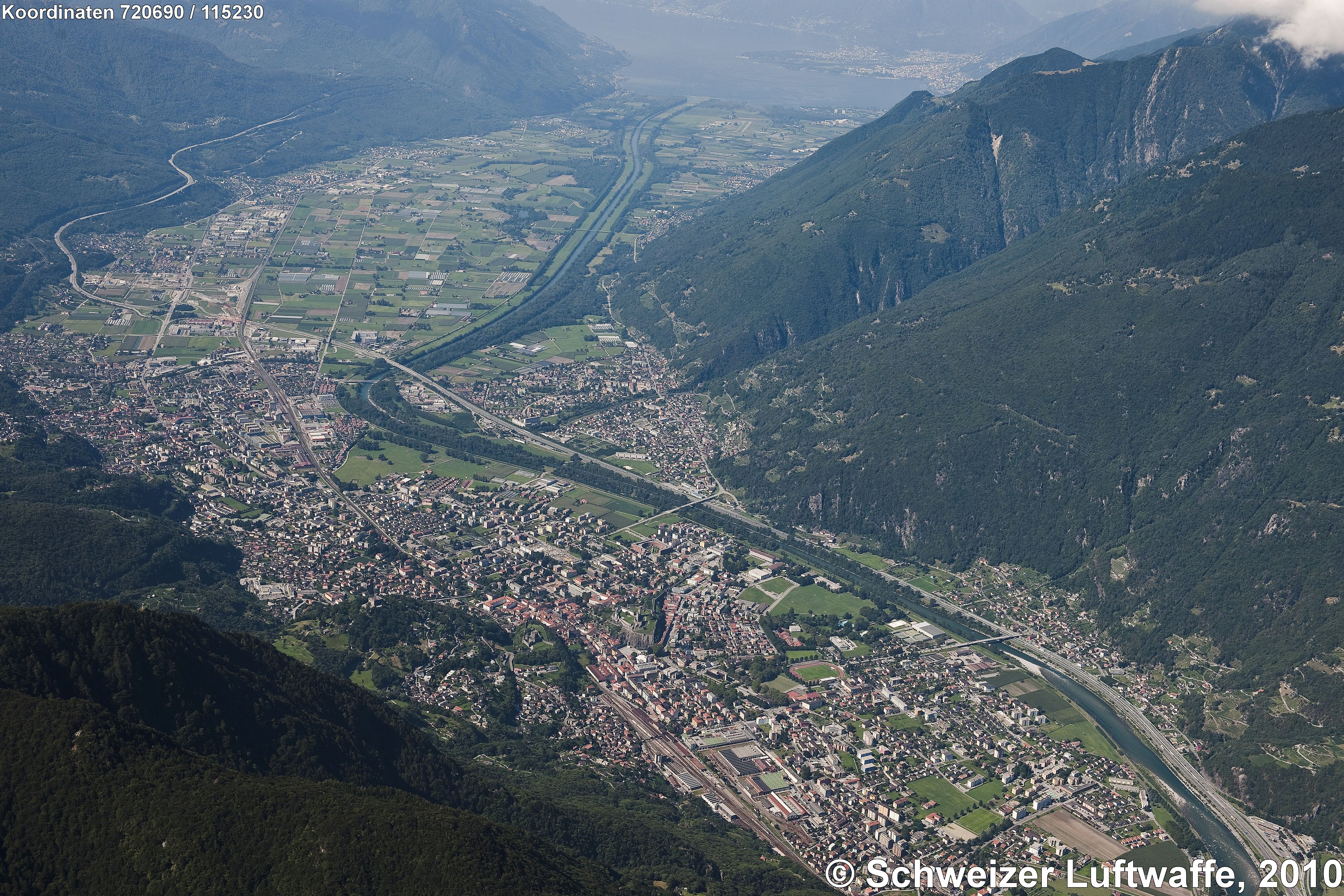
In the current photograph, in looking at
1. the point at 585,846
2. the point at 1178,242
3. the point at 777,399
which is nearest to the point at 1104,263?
the point at 1178,242

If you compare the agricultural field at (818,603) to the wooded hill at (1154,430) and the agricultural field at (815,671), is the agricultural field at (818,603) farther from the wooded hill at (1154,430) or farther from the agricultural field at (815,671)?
the wooded hill at (1154,430)

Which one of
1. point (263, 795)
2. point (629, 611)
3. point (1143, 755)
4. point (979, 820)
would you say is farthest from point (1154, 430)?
point (263, 795)

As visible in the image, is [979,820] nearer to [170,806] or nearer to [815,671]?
[815,671]

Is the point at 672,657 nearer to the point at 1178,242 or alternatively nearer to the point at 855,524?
the point at 855,524

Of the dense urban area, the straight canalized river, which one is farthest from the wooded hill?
the dense urban area

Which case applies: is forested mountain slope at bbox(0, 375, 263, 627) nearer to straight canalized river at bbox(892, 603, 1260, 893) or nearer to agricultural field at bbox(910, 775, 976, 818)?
agricultural field at bbox(910, 775, 976, 818)

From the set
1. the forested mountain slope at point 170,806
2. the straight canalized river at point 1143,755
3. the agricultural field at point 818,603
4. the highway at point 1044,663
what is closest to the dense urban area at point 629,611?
the agricultural field at point 818,603

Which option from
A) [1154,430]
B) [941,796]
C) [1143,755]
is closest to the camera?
[941,796]
